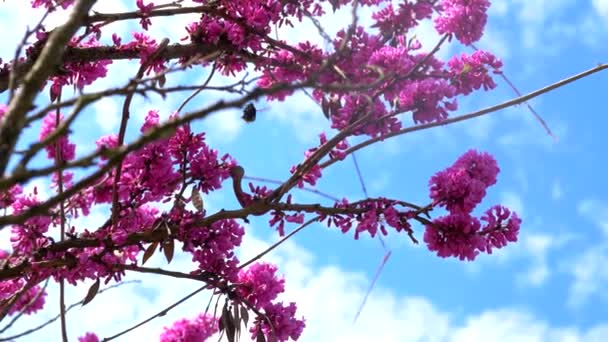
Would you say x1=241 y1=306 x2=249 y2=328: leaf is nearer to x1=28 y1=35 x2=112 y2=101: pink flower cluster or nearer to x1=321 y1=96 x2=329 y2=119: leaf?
x1=321 y1=96 x2=329 y2=119: leaf

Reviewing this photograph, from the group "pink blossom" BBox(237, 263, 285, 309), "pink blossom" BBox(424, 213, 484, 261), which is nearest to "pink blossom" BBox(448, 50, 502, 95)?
"pink blossom" BBox(424, 213, 484, 261)

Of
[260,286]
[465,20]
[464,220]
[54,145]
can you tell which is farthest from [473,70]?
[54,145]

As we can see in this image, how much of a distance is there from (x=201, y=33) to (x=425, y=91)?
1220mm

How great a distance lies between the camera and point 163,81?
3.96 meters

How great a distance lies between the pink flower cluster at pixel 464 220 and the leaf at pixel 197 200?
1.06 meters

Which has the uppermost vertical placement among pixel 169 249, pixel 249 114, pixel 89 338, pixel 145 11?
pixel 145 11

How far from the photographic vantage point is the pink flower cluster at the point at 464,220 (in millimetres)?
3383

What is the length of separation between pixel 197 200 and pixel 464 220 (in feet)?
4.06

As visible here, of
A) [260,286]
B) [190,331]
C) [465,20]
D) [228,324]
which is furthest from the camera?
[465,20]

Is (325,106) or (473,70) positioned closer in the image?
(325,106)

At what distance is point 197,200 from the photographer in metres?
3.42

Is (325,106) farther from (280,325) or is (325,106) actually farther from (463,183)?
(280,325)

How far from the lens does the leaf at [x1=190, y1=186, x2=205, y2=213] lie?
3.37 m

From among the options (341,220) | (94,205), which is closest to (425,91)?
(341,220)
